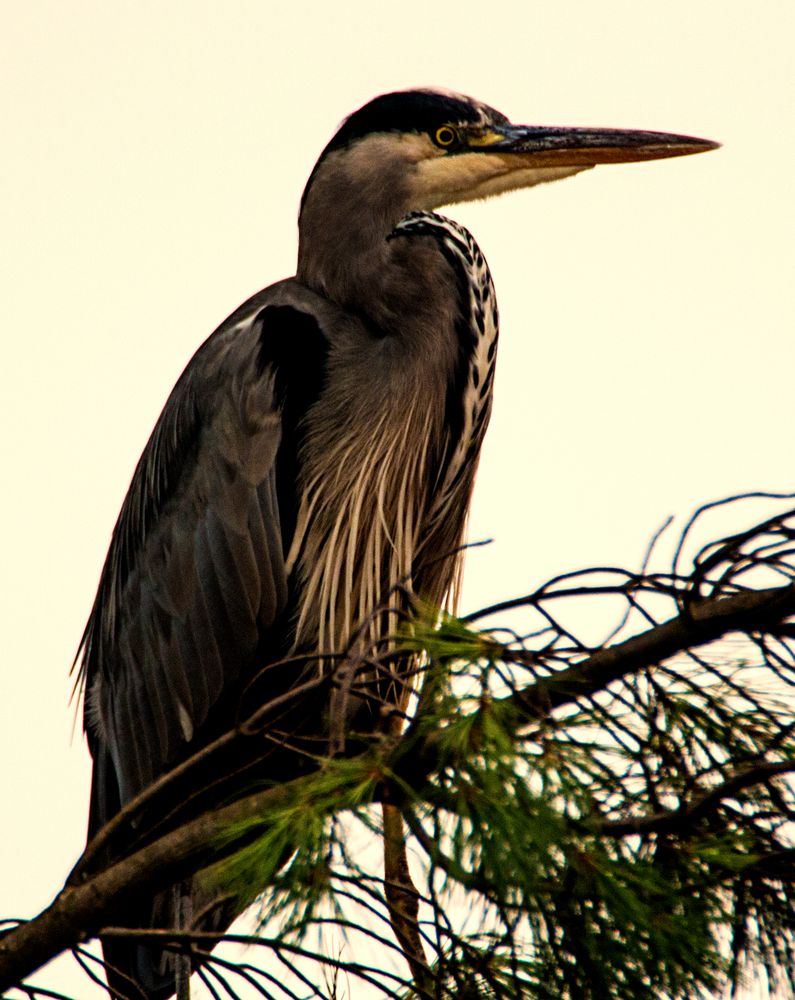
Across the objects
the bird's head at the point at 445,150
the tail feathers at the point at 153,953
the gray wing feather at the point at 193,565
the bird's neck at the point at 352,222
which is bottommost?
the tail feathers at the point at 153,953

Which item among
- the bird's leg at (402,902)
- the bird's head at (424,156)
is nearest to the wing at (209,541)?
the bird's head at (424,156)

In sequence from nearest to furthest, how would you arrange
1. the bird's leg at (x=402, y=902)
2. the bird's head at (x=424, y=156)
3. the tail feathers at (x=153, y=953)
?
the bird's leg at (x=402, y=902), the tail feathers at (x=153, y=953), the bird's head at (x=424, y=156)

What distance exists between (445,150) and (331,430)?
2.11 feet

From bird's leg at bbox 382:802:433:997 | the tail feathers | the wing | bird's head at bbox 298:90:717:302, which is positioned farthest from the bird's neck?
the tail feathers

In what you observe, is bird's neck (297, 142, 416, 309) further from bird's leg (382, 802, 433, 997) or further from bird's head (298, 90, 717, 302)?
bird's leg (382, 802, 433, 997)

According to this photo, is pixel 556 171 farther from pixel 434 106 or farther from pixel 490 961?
pixel 490 961

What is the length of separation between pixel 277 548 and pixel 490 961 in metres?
1.39

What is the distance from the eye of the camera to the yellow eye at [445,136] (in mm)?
2805

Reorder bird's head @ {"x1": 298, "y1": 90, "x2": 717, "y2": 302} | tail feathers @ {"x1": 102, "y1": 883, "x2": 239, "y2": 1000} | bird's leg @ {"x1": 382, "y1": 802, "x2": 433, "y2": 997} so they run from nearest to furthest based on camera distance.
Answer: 1. bird's leg @ {"x1": 382, "y1": 802, "x2": 433, "y2": 997}
2. tail feathers @ {"x1": 102, "y1": 883, "x2": 239, "y2": 1000}
3. bird's head @ {"x1": 298, "y1": 90, "x2": 717, "y2": 302}

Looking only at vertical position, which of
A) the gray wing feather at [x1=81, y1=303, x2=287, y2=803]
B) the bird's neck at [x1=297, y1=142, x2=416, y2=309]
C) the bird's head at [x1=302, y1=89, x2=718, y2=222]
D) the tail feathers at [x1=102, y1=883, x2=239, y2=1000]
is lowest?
the tail feathers at [x1=102, y1=883, x2=239, y2=1000]

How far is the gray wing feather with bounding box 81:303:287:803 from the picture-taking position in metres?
2.65

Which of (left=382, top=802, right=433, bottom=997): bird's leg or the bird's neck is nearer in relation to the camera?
(left=382, top=802, right=433, bottom=997): bird's leg

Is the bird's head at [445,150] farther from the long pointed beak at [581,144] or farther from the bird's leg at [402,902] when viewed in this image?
the bird's leg at [402,902]

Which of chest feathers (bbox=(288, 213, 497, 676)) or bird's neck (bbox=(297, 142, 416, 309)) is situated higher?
bird's neck (bbox=(297, 142, 416, 309))
